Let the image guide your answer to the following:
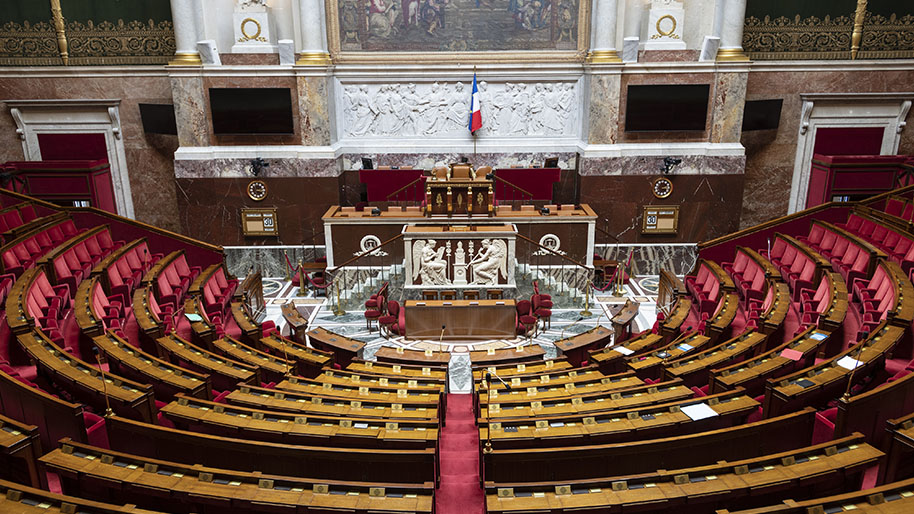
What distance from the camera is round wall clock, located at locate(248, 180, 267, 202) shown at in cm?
1243

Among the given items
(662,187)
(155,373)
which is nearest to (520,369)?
(155,373)

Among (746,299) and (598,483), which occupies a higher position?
(598,483)

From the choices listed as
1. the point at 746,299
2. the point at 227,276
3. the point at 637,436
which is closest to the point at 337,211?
the point at 227,276

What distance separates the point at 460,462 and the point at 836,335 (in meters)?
4.39

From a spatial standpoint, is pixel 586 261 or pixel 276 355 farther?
pixel 586 261

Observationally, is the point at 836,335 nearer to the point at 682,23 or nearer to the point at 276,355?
the point at 276,355

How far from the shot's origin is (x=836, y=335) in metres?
6.43

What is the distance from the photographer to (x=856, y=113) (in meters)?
12.5

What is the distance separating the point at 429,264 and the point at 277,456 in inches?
245

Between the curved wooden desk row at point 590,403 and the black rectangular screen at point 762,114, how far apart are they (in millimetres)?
8924

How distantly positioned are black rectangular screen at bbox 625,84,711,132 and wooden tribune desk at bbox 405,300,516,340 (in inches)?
215

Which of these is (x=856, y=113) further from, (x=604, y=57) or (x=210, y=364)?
(x=210, y=364)

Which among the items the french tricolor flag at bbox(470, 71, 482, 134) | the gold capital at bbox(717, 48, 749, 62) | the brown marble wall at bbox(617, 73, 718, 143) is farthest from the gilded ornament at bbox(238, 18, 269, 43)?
the gold capital at bbox(717, 48, 749, 62)

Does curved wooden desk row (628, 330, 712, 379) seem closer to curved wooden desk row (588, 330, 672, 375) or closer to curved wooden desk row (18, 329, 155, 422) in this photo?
curved wooden desk row (588, 330, 672, 375)
